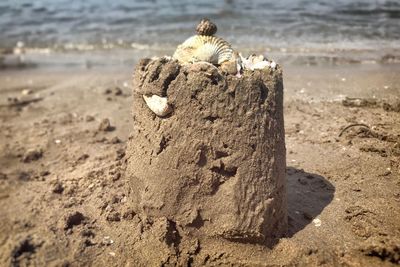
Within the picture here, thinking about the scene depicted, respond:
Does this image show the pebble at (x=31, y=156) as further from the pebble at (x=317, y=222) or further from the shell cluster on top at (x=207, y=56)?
the pebble at (x=317, y=222)

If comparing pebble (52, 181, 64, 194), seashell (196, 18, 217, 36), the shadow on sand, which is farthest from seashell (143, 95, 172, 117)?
pebble (52, 181, 64, 194)

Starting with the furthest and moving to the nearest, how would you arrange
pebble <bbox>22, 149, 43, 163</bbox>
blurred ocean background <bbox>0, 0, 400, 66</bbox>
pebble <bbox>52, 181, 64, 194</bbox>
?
blurred ocean background <bbox>0, 0, 400, 66</bbox> < pebble <bbox>22, 149, 43, 163</bbox> < pebble <bbox>52, 181, 64, 194</bbox>

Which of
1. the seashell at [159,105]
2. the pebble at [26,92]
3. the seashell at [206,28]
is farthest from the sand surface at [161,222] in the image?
the seashell at [206,28]

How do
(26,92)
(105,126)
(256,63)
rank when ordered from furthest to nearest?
(26,92) → (105,126) → (256,63)

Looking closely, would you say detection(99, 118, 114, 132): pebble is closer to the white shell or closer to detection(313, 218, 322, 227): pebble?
the white shell

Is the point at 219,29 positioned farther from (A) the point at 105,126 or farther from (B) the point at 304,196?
(B) the point at 304,196

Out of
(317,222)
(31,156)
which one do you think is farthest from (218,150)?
(31,156)
